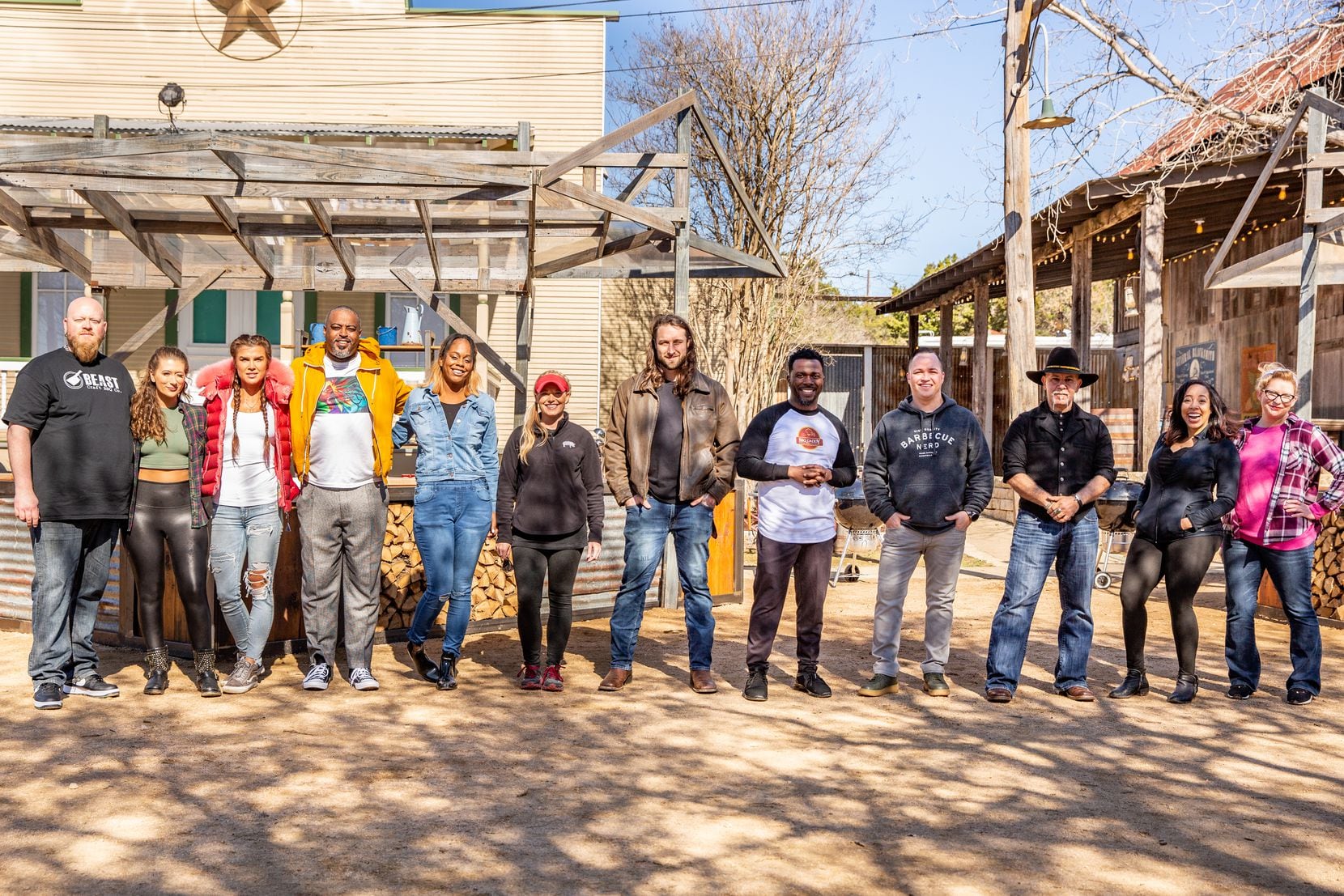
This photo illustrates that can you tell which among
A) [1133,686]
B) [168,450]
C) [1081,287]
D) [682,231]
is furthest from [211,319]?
[1133,686]

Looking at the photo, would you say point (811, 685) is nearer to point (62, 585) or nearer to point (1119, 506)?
point (1119, 506)

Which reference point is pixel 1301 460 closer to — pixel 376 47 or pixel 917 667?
pixel 917 667

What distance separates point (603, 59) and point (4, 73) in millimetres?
7859

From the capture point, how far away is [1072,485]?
21.2 feet

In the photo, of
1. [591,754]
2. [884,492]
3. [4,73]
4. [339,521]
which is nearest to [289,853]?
[591,754]

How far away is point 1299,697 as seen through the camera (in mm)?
6395

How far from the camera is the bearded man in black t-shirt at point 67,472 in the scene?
5926 mm

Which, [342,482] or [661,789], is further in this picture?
[342,482]

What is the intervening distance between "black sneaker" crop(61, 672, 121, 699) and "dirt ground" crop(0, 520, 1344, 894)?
0.20ft

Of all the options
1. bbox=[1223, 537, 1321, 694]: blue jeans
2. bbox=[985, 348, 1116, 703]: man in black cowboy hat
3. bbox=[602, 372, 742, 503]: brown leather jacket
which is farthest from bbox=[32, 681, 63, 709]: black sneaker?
bbox=[1223, 537, 1321, 694]: blue jeans

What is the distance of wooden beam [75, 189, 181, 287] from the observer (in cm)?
856

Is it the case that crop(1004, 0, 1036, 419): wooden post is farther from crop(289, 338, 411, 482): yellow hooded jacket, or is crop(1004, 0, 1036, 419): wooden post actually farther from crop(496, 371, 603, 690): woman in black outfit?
crop(289, 338, 411, 482): yellow hooded jacket

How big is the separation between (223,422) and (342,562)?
3.06 ft

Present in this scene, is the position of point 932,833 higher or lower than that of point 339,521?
lower
